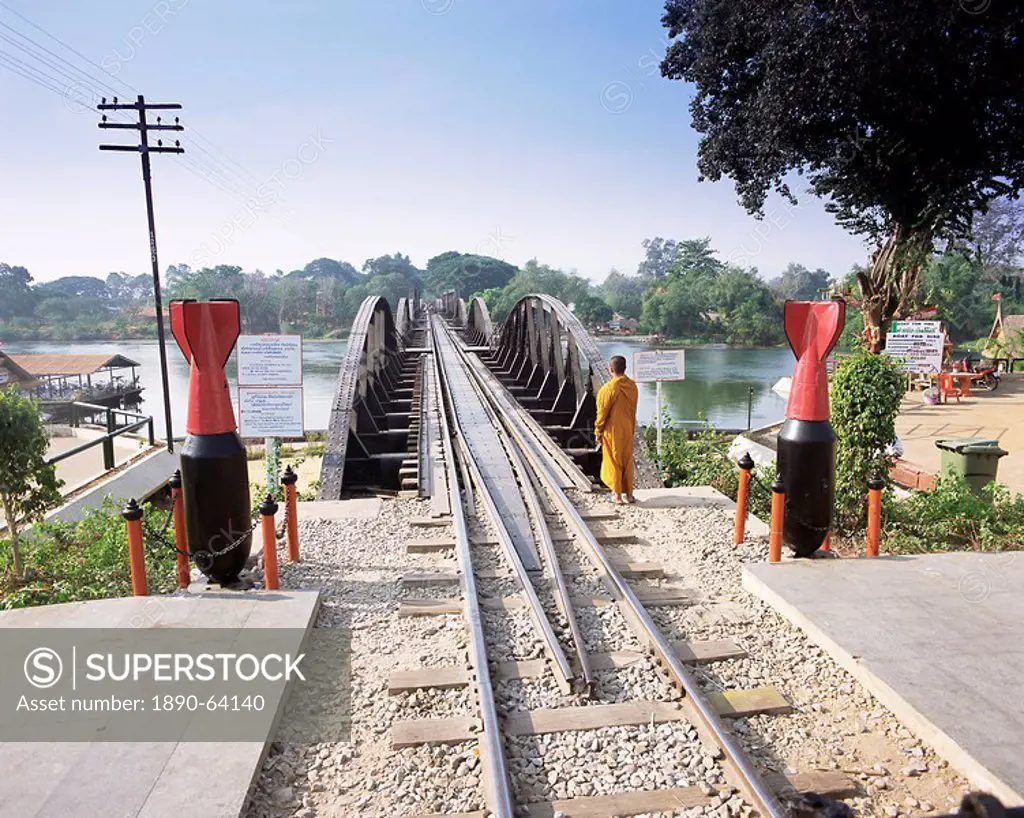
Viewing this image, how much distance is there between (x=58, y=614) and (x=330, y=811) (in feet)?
8.37

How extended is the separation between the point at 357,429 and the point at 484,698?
7790 millimetres

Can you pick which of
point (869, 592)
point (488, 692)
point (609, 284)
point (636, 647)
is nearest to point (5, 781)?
point (488, 692)

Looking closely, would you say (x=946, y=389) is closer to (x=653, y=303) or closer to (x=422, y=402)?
(x=422, y=402)

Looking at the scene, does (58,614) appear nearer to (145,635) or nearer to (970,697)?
(145,635)

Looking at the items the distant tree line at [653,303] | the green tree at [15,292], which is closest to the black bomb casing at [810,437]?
the distant tree line at [653,303]

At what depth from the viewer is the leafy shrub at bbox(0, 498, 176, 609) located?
5.36m

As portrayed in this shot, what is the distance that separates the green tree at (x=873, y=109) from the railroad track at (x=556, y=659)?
12648 mm

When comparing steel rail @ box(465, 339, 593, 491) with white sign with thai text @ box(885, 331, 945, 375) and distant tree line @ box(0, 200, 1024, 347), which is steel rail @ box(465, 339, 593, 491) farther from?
distant tree line @ box(0, 200, 1024, 347)

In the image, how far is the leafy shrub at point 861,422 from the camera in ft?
21.9

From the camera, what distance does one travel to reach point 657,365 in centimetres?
944

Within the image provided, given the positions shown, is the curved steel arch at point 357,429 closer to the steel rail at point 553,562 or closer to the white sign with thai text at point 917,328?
the steel rail at point 553,562

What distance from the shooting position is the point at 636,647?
4070 millimetres

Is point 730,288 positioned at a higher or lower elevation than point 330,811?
higher

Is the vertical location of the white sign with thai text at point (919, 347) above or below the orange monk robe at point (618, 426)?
above
